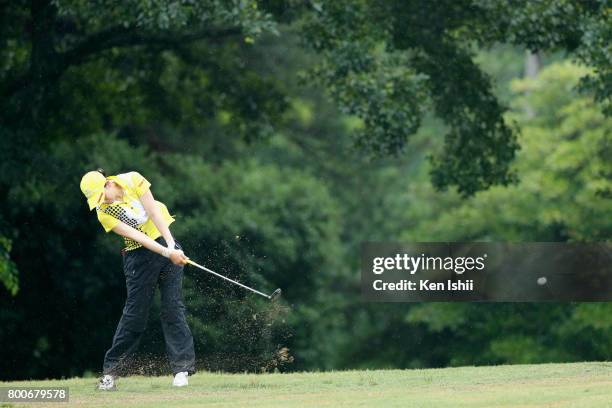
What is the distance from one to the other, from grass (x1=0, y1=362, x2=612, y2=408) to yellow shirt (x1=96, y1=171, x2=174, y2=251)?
3.95 feet

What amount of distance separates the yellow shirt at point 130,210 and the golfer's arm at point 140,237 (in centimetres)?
6

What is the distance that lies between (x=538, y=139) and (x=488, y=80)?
12.6m

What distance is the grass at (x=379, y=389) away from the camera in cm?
920

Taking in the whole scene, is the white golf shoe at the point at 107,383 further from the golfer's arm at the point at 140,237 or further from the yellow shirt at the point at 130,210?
the golfer's arm at the point at 140,237

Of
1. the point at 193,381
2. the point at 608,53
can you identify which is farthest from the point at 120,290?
A: the point at 193,381

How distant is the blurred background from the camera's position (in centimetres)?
1747

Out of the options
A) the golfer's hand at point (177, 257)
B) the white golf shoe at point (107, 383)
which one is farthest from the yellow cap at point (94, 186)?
the white golf shoe at point (107, 383)

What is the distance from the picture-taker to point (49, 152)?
76.8ft

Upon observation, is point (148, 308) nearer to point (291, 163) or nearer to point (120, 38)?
point (120, 38)

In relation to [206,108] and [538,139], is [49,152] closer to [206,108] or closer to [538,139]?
[206,108]

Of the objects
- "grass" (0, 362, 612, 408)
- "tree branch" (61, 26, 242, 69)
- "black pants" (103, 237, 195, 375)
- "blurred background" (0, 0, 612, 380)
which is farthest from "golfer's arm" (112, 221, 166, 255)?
"tree branch" (61, 26, 242, 69)

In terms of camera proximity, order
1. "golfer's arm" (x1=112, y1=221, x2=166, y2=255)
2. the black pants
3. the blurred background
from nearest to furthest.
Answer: "golfer's arm" (x1=112, y1=221, x2=166, y2=255) < the black pants < the blurred background

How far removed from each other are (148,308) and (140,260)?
0.38 m

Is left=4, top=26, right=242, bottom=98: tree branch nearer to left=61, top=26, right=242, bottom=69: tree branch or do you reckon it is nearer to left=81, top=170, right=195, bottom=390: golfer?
left=61, top=26, right=242, bottom=69: tree branch
